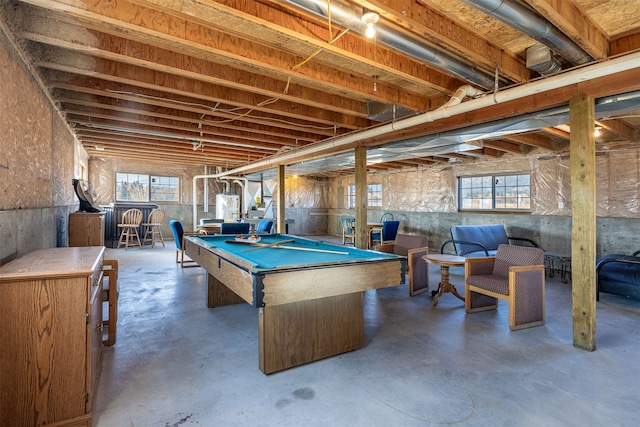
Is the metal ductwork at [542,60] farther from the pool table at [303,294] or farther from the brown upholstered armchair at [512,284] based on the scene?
the pool table at [303,294]

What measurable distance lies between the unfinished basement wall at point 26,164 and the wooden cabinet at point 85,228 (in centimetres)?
16

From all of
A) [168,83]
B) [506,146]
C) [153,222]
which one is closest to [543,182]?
[506,146]

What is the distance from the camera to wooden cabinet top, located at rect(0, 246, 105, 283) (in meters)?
1.65

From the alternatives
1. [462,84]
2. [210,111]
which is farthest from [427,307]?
[210,111]

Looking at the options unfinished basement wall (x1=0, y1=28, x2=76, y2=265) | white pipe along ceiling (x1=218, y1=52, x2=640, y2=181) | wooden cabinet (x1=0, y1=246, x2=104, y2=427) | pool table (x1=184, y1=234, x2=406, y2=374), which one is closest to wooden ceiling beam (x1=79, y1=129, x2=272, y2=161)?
unfinished basement wall (x1=0, y1=28, x2=76, y2=265)

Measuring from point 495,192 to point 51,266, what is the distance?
7849 mm

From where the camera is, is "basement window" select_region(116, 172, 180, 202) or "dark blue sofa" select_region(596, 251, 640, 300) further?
"basement window" select_region(116, 172, 180, 202)

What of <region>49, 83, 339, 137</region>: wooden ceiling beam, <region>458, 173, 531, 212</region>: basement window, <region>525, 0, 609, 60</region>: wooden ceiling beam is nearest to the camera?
<region>525, 0, 609, 60</region>: wooden ceiling beam

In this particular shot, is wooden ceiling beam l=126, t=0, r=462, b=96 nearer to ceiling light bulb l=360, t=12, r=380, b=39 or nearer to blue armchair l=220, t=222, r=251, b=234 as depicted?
ceiling light bulb l=360, t=12, r=380, b=39

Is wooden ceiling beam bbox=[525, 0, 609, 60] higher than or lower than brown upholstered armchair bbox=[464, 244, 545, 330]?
higher

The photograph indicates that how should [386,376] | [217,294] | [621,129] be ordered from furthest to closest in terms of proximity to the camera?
[621,129], [217,294], [386,376]

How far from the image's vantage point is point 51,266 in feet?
6.07

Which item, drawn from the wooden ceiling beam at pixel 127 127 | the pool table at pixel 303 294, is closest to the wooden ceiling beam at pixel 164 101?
the wooden ceiling beam at pixel 127 127

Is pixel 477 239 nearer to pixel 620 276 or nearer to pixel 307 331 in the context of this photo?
pixel 620 276
